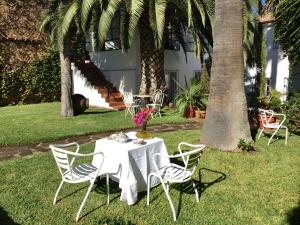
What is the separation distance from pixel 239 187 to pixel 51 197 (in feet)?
11.2

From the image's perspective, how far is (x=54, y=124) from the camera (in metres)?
11.5

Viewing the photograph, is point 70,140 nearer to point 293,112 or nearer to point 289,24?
point 293,112

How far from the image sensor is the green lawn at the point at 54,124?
374 inches

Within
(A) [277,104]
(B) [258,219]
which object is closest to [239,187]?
(B) [258,219]

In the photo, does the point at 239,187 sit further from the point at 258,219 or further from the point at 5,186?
the point at 5,186

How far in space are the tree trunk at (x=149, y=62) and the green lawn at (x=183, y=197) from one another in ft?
28.0

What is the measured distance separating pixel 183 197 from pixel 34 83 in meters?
16.1

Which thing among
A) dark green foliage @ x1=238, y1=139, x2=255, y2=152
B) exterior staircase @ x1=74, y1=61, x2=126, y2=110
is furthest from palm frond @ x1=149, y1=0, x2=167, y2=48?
dark green foliage @ x1=238, y1=139, x2=255, y2=152

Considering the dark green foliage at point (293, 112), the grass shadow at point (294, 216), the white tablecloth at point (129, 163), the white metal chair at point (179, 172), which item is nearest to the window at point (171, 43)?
the dark green foliage at point (293, 112)

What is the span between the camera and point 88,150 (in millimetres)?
8055

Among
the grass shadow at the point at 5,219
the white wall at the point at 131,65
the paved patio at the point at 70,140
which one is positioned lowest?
the grass shadow at the point at 5,219

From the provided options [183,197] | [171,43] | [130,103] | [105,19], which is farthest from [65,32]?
[171,43]

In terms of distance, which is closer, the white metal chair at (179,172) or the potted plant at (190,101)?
the white metal chair at (179,172)

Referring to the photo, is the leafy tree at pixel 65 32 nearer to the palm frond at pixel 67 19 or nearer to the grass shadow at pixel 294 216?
the palm frond at pixel 67 19
